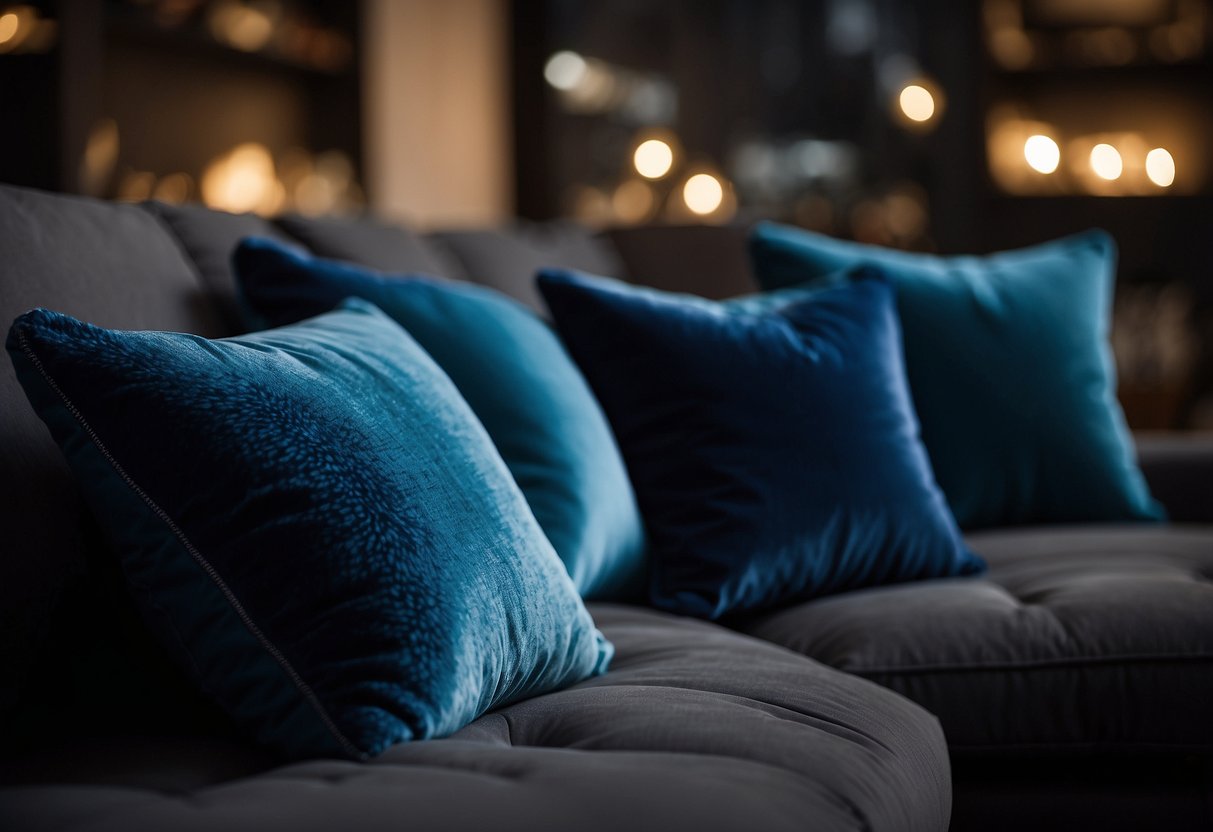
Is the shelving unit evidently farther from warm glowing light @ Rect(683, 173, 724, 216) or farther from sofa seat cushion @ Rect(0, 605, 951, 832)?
sofa seat cushion @ Rect(0, 605, 951, 832)

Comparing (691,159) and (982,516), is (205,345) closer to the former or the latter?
(982,516)

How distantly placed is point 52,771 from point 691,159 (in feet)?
13.0

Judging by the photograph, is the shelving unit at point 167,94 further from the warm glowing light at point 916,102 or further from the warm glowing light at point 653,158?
the warm glowing light at point 916,102

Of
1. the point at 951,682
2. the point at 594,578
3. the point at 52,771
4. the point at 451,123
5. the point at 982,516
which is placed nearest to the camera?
the point at 52,771

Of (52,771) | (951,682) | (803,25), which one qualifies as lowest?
(951,682)

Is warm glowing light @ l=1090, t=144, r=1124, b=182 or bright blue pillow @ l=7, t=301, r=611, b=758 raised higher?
warm glowing light @ l=1090, t=144, r=1124, b=182

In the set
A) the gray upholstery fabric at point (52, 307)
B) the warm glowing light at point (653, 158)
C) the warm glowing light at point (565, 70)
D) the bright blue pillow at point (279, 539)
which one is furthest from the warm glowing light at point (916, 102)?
the bright blue pillow at point (279, 539)

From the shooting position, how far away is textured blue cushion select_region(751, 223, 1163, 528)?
1812 mm

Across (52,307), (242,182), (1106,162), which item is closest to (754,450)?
(52,307)

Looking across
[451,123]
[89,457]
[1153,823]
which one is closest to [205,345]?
[89,457]

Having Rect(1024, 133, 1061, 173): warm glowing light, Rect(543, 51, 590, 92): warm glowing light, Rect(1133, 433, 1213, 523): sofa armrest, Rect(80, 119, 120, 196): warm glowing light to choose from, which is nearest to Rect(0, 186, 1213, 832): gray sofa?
Rect(1133, 433, 1213, 523): sofa armrest

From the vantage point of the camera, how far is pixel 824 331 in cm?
154

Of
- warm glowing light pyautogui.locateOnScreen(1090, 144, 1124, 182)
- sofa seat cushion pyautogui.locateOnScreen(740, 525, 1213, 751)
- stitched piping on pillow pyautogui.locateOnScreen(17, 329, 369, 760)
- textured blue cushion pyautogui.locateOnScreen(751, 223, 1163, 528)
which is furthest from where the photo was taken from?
warm glowing light pyautogui.locateOnScreen(1090, 144, 1124, 182)

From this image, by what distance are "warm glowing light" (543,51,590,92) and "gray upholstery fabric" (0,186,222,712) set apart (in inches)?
135
